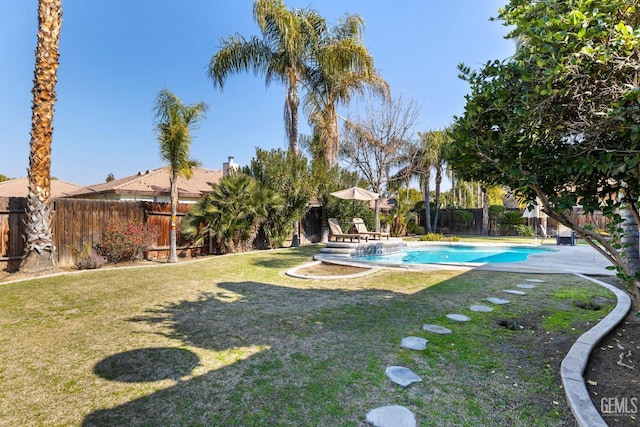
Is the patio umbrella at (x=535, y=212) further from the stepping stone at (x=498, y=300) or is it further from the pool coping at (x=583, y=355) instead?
the stepping stone at (x=498, y=300)

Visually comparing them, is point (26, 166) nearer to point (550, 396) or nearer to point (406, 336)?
point (406, 336)

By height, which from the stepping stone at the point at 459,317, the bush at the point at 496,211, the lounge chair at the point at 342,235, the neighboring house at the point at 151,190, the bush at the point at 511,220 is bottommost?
the stepping stone at the point at 459,317

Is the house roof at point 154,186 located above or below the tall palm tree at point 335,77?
below

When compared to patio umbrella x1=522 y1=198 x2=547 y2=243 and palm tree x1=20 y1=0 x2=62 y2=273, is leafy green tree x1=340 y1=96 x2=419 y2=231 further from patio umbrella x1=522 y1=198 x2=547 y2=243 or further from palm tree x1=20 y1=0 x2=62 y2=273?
palm tree x1=20 y1=0 x2=62 y2=273

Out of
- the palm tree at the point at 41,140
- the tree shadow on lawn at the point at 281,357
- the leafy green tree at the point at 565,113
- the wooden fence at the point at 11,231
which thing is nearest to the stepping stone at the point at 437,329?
the tree shadow on lawn at the point at 281,357

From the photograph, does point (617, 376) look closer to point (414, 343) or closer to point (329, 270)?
point (414, 343)

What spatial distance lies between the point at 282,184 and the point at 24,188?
20260 millimetres

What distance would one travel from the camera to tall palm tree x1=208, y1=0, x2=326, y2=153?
51.2 feet

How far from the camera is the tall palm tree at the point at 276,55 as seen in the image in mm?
15617

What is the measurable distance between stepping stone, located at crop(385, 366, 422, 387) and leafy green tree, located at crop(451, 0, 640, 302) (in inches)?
78.9

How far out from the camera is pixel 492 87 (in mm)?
3133

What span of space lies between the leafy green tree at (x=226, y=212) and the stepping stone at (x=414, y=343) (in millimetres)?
10470

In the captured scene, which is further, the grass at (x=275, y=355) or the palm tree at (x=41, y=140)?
the palm tree at (x=41, y=140)

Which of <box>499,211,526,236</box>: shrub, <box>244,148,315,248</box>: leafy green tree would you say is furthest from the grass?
<box>499,211,526,236</box>: shrub
